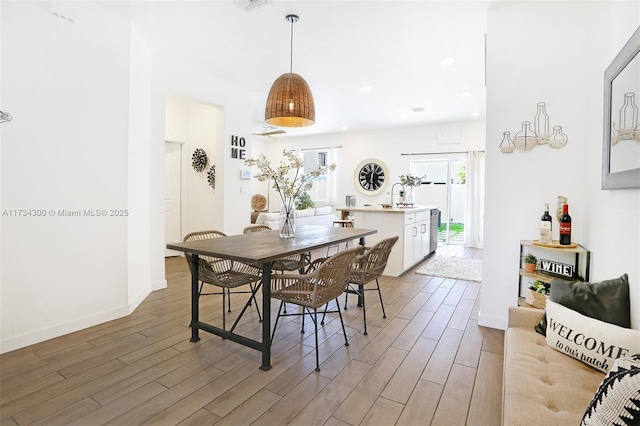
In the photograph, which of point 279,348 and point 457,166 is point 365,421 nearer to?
point 279,348

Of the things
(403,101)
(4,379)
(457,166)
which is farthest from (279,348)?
(457,166)

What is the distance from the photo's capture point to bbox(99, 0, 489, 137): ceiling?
2.91m

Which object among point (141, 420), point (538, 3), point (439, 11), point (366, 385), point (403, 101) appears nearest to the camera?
point (141, 420)

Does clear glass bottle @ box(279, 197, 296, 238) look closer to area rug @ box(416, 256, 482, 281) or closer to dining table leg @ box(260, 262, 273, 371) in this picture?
dining table leg @ box(260, 262, 273, 371)

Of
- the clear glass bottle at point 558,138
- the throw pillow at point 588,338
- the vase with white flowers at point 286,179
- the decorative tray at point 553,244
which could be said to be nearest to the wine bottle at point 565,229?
the decorative tray at point 553,244

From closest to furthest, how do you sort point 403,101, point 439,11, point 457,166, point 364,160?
point 439,11
point 403,101
point 457,166
point 364,160

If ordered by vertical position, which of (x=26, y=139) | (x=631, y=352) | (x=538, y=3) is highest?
(x=538, y=3)

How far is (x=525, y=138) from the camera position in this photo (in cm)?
272

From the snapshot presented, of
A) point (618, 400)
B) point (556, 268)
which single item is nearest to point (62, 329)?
point (618, 400)

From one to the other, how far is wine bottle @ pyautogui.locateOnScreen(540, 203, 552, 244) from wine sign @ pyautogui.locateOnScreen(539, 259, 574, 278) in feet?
0.53

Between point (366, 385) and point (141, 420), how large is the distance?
3.94 feet

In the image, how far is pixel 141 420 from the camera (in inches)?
65.7

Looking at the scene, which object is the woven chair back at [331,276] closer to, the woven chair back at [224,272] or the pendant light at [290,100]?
the woven chair back at [224,272]

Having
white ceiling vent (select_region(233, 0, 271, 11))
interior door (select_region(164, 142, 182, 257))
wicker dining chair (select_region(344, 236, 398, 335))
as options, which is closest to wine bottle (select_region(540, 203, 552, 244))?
wicker dining chair (select_region(344, 236, 398, 335))
